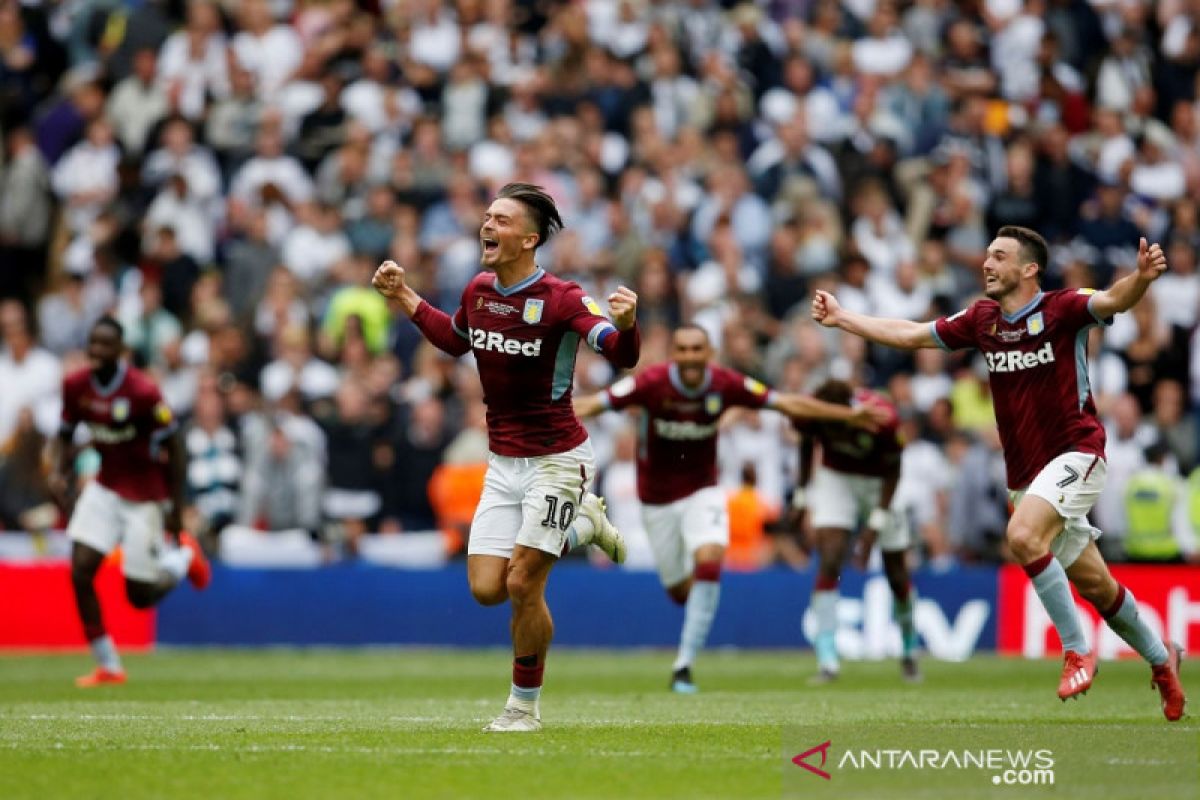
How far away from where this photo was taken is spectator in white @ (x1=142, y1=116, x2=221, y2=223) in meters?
25.6

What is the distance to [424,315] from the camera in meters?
12.3

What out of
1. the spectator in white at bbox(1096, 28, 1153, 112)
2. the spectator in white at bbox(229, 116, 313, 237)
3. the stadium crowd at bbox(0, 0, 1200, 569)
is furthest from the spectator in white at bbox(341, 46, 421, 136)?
the spectator in white at bbox(1096, 28, 1153, 112)

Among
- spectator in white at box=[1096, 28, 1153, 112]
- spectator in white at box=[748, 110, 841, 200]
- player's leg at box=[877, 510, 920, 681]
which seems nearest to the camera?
player's leg at box=[877, 510, 920, 681]

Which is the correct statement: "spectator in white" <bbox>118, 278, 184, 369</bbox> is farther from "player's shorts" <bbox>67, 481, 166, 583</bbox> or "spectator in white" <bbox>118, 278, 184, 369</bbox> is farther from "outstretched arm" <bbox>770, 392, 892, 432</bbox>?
"outstretched arm" <bbox>770, 392, 892, 432</bbox>

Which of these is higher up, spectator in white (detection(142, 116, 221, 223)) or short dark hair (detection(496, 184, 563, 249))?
spectator in white (detection(142, 116, 221, 223))

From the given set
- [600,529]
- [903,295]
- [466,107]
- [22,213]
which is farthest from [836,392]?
[22,213]

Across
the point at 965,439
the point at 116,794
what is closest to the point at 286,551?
the point at 965,439

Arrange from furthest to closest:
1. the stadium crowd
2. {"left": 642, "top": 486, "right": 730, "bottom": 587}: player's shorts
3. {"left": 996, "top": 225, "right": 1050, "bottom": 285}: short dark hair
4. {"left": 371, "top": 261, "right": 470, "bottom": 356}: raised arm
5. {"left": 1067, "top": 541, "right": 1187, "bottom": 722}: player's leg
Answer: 1. the stadium crowd
2. {"left": 642, "top": 486, "right": 730, "bottom": 587}: player's shorts
3. {"left": 996, "top": 225, "right": 1050, "bottom": 285}: short dark hair
4. {"left": 1067, "top": 541, "right": 1187, "bottom": 722}: player's leg
5. {"left": 371, "top": 261, "right": 470, "bottom": 356}: raised arm

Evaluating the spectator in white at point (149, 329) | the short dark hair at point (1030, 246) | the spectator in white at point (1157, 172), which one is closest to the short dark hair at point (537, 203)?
the short dark hair at point (1030, 246)

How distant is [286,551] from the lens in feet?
74.6

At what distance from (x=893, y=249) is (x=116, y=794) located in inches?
675

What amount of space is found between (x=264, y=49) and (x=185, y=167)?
8.01 ft

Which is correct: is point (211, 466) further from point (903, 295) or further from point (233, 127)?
point (903, 295)

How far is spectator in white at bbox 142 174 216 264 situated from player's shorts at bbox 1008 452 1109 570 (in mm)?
15119
